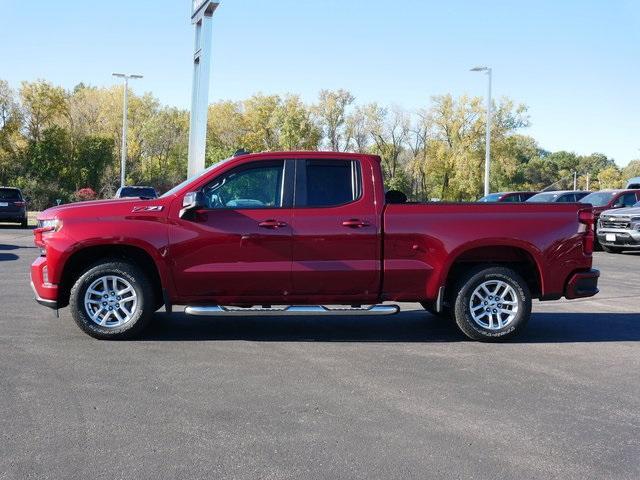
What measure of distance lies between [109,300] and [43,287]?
2.25ft

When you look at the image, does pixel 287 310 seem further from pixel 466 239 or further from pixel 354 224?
pixel 466 239

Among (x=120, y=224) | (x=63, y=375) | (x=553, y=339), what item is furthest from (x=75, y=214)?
(x=553, y=339)

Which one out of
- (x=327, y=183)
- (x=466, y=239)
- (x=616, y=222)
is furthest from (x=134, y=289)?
(x=616, y=222)

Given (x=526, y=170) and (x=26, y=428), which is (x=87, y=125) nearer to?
(x=26, y=428)

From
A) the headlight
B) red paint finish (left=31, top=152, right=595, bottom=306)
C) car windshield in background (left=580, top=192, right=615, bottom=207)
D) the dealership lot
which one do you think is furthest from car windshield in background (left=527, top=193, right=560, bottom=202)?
the headlight

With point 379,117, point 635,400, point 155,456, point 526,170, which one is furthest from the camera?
point 526,170

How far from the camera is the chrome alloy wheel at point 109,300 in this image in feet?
22.7

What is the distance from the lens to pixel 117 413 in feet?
15.4

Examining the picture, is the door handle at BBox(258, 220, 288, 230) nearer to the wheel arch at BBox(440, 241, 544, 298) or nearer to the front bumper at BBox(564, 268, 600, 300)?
the wheel arch at BBox(440, 241, 544, 298)

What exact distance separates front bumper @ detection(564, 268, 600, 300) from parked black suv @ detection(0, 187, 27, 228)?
2303 cm

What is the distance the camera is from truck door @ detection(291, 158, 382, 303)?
22.6 ft

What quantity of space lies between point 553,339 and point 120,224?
472 centimetres

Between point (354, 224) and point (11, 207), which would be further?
point (11, 207)

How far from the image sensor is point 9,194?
26.0m
